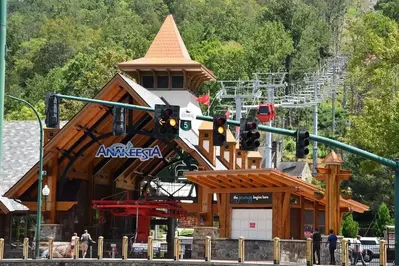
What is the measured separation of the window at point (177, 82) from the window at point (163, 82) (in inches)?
16.9

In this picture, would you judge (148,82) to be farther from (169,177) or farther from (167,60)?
(169,177)

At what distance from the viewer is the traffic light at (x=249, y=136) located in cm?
2481

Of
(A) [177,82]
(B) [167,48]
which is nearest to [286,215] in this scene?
(A) [177,82]

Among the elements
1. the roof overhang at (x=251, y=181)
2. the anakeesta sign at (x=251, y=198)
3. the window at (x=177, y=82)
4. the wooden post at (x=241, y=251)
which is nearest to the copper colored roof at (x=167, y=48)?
the window at (x=177, y=82)

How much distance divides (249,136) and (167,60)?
33479 mm

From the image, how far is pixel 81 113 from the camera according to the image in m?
47.8

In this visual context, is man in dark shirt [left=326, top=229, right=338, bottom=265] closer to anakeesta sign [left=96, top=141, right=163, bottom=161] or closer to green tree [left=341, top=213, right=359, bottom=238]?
anakeesta sign [left=96, top=141, right=163, bottom=161]

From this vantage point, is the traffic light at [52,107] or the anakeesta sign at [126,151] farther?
the anakeesta sign at [126,151]

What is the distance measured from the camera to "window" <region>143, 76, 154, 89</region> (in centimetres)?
5759

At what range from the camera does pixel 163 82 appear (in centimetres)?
5769

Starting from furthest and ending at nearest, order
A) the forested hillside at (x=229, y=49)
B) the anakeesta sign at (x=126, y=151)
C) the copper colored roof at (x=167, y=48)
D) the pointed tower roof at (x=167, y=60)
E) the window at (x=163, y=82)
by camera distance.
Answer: the copper colored roof at (x=167, y=48)
the window at (x=163, y=82)
the pointed tower roof at (x=167, y=60)
the forested hillside at (x=229, y=49)
the anakeesta sign at (x=126, y=151)

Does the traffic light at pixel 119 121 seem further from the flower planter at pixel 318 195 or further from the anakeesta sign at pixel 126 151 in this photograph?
the anakeesta sign at pixel 126 151

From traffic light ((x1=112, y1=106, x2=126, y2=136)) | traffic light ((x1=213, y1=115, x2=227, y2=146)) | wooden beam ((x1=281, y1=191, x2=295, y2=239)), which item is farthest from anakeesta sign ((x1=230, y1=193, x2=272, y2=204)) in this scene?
traffic light ((x1=213, y1=115, x2=227, y2=146))

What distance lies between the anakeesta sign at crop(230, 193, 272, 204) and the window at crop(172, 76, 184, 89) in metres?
16.3
